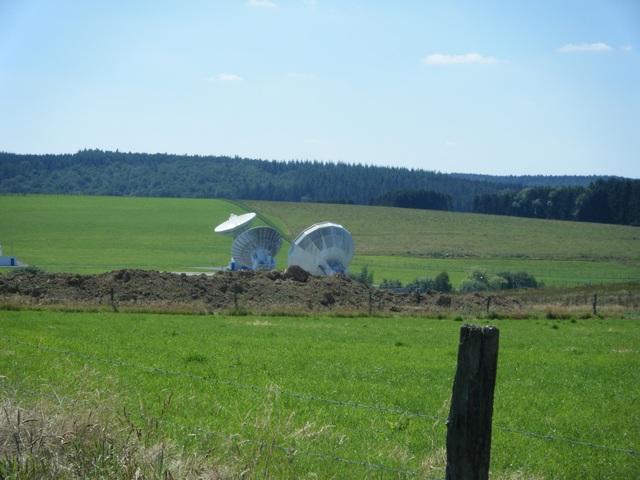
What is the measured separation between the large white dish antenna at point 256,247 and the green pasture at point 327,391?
1318 inches

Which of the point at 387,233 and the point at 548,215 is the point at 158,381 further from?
the point at 548,215

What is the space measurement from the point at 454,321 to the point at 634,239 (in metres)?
97.1

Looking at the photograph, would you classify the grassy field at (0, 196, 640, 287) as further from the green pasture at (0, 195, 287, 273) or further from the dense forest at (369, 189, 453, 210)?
the dense forest at (369, 189, 453, 210)

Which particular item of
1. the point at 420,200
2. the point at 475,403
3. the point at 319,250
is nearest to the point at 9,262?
the point at 319,250

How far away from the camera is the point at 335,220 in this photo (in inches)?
5536

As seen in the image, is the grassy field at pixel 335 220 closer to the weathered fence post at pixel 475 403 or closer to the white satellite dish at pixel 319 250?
the white satellite dish at pixel 319 250

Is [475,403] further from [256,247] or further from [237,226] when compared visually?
[237,226]

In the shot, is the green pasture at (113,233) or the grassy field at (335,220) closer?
the green pasture at (113,233)

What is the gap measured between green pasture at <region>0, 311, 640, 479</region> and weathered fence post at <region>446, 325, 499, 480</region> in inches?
57.4

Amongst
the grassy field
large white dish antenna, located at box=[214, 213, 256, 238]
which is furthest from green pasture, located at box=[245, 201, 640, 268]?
large white dish antenna, located at box=[214, 213, 256, 238]

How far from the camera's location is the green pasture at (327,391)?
8.59m

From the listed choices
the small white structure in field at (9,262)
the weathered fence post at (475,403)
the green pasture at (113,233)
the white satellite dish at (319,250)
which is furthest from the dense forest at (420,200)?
the weathered fence post at (475,403)

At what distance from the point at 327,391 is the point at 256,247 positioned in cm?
4942

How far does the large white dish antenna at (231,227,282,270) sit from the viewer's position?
6219 centimetres
